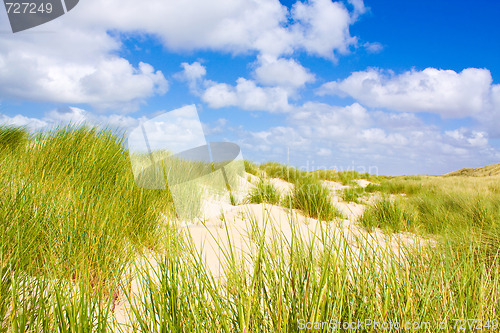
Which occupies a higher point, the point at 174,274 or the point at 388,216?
the point at 174,274

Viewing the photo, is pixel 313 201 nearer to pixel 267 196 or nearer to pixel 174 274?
pixel 267 196

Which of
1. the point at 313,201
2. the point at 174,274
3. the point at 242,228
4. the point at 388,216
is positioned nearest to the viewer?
the point at 174,274

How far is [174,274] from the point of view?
1141 millimetres

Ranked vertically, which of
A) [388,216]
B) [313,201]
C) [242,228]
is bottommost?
[388,216]

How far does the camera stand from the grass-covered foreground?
109 centimetres

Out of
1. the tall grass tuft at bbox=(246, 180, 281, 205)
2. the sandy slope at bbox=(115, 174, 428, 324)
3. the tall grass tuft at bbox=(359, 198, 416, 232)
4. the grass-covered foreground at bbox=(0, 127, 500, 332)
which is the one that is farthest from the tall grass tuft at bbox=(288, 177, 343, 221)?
the grass-covered foreground at bbox=(0, 127, 500, 332)

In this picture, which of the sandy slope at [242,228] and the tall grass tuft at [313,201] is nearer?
the sandy slope at [242,228]

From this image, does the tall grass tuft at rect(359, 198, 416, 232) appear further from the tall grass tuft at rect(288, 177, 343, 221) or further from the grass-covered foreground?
the grass-covered foreground

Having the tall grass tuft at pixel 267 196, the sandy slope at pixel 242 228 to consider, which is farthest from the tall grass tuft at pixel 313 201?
the tall grass tuft at pixel 267 196

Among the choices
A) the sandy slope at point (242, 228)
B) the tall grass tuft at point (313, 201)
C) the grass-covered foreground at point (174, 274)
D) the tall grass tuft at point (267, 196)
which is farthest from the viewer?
the tall grass tuft at point (267, 196)

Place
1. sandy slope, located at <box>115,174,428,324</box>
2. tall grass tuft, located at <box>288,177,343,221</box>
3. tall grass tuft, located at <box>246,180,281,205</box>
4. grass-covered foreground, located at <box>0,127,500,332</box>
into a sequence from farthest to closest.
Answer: tall grass tuft, located at <box>246,180,281,205</box>
tall grass tuft, located at <box>288,177,343,221</box>
sandy slope, located at <box>115,174,428,324</box>
grass-covered foreground, located at <box>0,127,500,332</box>

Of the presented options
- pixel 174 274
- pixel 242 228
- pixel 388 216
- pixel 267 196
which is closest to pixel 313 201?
pixel 267 196

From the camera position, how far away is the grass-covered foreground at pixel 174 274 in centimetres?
109

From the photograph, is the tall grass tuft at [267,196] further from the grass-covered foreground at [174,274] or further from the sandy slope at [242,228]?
the grass-covered foreground at [174,274]
